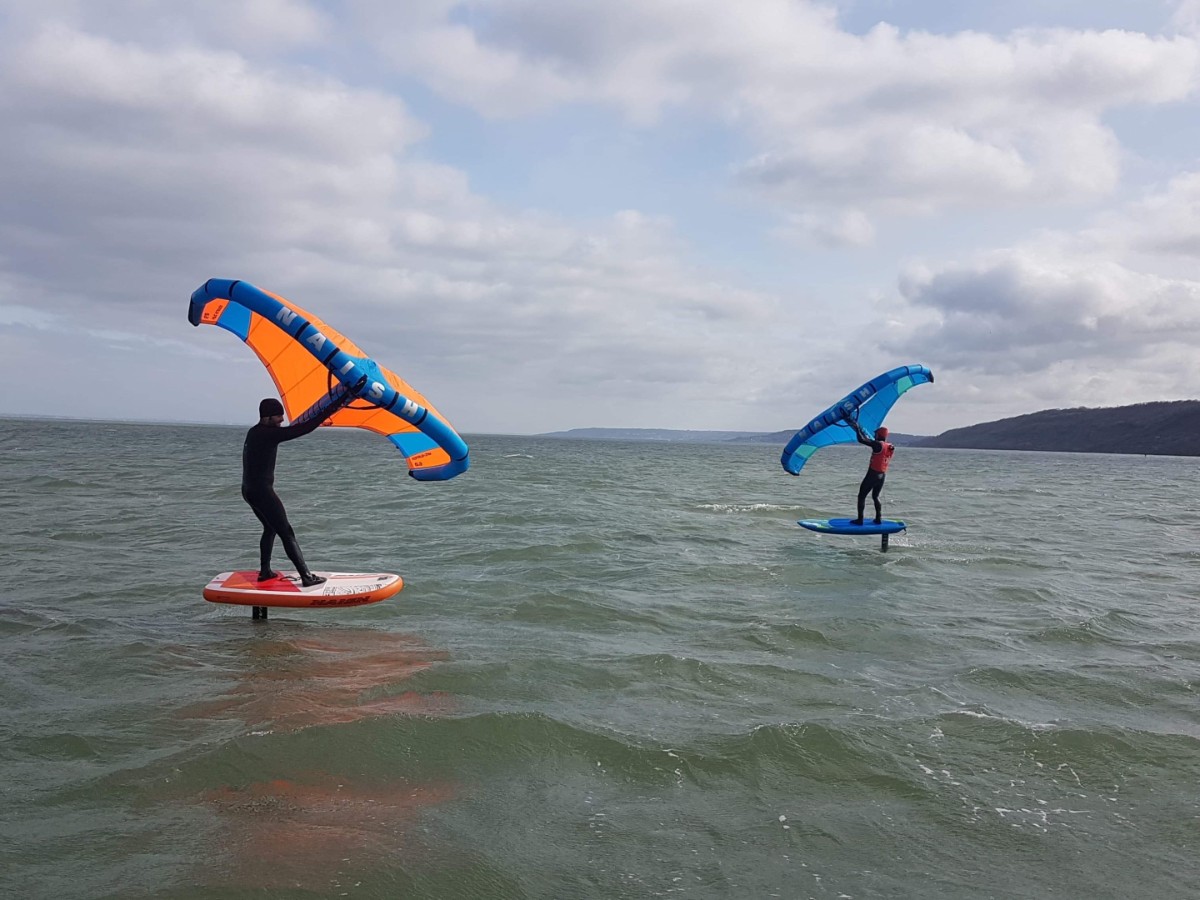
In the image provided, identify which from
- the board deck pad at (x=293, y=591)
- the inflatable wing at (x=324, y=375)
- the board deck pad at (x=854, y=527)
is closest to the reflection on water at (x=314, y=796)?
the board deck pad at (x=293, y=591)

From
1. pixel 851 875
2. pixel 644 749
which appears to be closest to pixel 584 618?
pixel 644 749

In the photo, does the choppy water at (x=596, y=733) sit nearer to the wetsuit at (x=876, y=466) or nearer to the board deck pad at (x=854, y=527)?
the board deck pad at (x=854, y=527)

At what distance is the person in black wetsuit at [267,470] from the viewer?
9695mm

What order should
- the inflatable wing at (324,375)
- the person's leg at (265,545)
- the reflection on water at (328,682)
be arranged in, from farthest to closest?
1. the person's leg at (265,545)
2. the inflatable wing at (324,375)
3. the reflection on water at (328,682)

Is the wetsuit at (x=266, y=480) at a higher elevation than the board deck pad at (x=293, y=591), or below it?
higher

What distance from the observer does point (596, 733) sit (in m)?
6.87

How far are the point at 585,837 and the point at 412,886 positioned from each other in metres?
1.14

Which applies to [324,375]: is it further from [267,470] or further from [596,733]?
[596,733]

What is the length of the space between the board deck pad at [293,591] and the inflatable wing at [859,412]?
11.3 m

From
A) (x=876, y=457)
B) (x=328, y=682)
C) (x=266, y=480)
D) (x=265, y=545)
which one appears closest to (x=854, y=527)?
(x=876, y=457)

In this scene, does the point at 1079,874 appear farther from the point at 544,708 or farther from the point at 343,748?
the point at 343,748

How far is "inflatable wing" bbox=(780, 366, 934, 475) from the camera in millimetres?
18656

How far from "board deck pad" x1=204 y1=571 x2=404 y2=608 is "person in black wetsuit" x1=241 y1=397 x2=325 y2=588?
23cm

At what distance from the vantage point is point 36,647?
8.88 m
